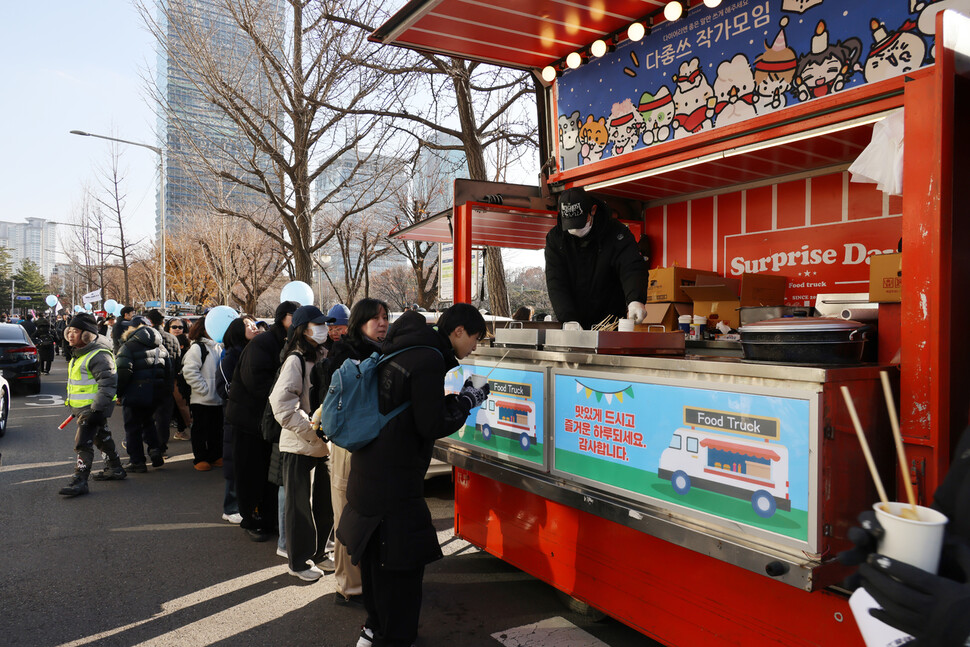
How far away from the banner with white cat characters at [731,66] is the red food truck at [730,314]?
0.01 metres

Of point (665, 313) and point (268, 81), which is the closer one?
point (665, 313)

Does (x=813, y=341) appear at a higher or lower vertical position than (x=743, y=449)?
higher

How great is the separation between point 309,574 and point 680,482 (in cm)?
313

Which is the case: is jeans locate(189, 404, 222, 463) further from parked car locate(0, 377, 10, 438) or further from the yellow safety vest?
parked car locate(0, 377, 10, 438)

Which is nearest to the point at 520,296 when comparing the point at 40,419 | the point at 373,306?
the point at 40,419

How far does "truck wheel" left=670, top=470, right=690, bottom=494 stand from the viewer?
288 cm

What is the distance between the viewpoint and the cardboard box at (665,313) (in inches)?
243

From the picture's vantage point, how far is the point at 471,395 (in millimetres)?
3482

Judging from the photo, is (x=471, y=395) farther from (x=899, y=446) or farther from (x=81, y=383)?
(x=81, y=383)

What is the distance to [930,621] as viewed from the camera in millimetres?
1352

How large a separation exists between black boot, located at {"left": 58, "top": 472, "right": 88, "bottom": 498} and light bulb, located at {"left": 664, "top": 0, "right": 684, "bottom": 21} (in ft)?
24.1

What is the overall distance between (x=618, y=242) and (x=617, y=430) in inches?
72.1

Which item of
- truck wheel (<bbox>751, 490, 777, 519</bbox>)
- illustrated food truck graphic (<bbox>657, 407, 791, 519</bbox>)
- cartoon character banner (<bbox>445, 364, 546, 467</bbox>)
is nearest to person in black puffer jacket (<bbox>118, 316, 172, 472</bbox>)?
cartoon character banner (<bbox>445, 364, 546, 467</bbox>)

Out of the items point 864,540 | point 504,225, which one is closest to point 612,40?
point 504,225
